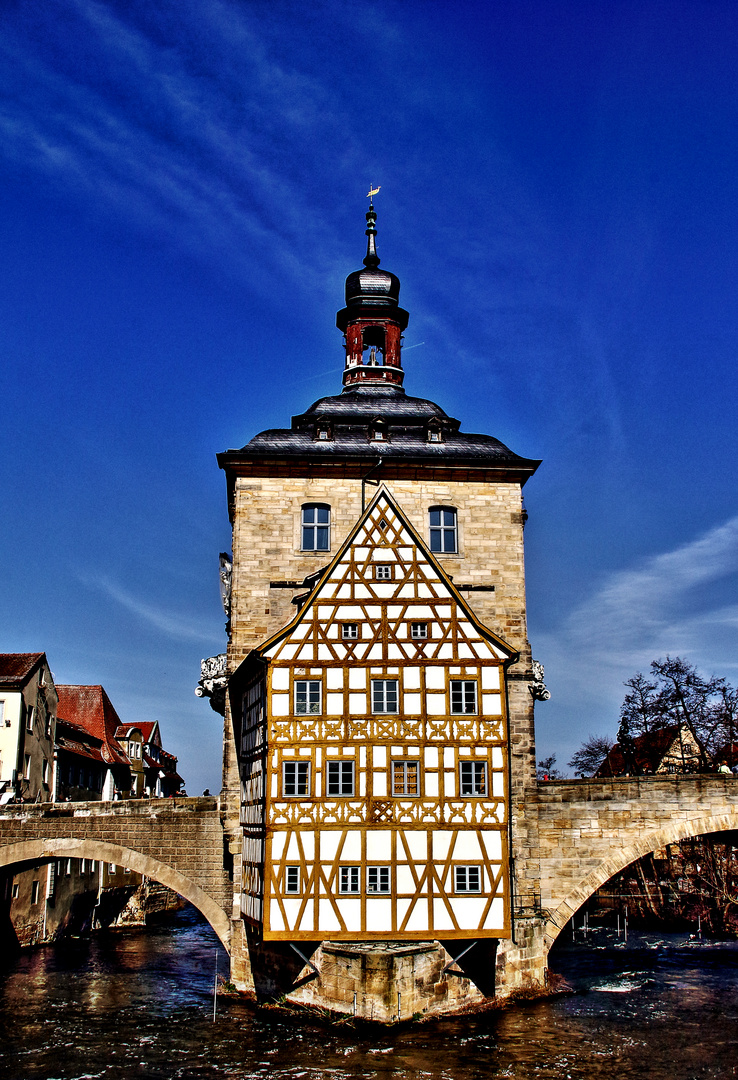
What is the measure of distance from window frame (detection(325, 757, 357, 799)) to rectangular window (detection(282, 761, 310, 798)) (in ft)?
1.48

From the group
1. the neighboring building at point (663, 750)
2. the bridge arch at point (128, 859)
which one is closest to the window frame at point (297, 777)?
the bridge arch at point (128, 859)

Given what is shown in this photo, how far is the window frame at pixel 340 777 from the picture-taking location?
73.4 feet

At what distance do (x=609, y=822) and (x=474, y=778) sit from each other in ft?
17.3

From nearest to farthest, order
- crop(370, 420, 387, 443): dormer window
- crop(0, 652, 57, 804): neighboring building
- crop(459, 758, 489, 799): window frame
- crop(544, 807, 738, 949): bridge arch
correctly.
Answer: crop(459, 758, 489, 799): window frame
crop(544, 807, 738, 949): bridge arch
crop(370, 420, 387, 443): dormer window
crop(0, 652, 57, 804): neighboring building

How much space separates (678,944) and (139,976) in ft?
62.1

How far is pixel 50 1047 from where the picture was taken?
20.8m

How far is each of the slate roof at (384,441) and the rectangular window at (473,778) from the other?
373 inches

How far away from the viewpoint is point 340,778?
73.9 ft

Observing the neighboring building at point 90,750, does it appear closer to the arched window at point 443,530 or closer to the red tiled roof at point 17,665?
the red tiled roof at point 17,665

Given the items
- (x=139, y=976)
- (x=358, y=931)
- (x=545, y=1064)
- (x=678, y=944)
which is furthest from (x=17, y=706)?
(x=678, y=944)

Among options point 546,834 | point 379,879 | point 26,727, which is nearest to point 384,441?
point 546,834

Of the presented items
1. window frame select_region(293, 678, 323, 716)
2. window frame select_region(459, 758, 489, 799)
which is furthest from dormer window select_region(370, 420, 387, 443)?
window frame select_region(459, 758, 489, 799)

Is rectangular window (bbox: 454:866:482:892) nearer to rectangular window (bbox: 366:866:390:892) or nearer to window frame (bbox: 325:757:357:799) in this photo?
rectangular window (bbox: 366:866:390:892)

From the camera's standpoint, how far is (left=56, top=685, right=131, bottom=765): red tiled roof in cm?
5125
